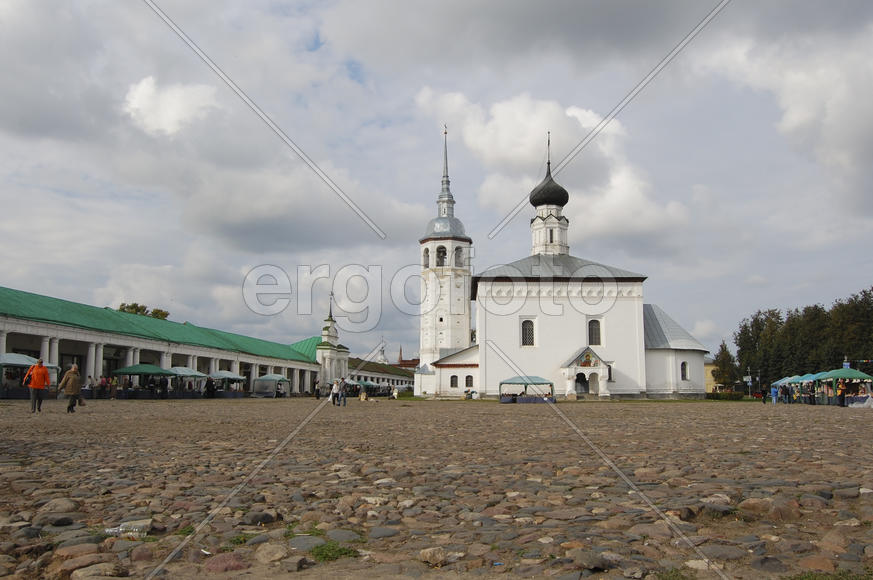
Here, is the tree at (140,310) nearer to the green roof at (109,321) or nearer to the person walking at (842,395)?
the green roof at (109,321)

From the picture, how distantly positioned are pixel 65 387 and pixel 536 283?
3840cm

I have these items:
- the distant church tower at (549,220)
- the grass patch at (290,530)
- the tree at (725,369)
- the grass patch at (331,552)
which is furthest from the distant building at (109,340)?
the tree at (725,369)

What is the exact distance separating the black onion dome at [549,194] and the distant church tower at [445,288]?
1437 centimetres

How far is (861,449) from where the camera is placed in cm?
905

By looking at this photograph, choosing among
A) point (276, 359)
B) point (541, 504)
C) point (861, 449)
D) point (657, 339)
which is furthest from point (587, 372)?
point (541, 504)

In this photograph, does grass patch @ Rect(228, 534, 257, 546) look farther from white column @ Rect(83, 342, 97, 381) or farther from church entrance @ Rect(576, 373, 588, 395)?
church entrance @ Rect(576, 373, 588, 395)

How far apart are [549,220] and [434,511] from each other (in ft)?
179

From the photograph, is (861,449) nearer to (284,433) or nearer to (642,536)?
(642,536)

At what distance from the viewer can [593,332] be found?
52.7 m

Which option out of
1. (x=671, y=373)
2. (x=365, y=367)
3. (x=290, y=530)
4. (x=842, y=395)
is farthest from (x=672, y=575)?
(x=365, y=367)

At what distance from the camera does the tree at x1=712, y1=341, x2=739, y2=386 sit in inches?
3618

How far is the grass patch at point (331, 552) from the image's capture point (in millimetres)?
3781

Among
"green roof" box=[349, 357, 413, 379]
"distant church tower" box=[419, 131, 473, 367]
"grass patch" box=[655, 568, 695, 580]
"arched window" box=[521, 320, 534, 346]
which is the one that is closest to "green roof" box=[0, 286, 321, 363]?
"distant church tower" box=[419, 131, 473, 367]

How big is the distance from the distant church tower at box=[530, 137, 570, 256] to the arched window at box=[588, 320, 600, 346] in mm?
7863
